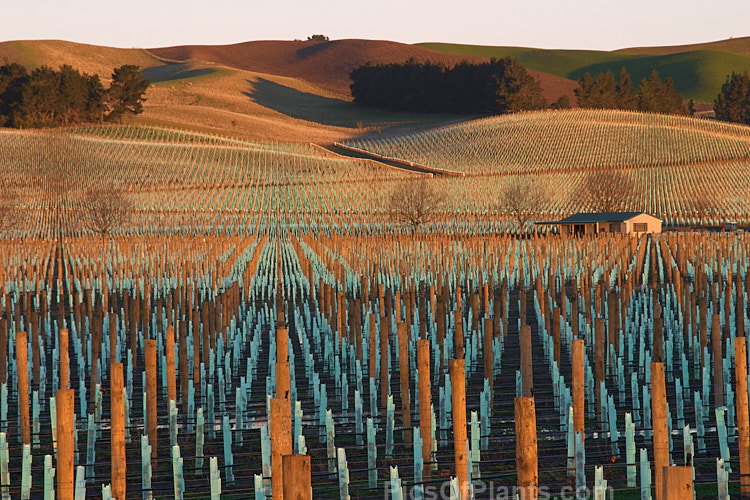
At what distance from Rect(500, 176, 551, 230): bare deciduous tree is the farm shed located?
7.66ft

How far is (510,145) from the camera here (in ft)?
256

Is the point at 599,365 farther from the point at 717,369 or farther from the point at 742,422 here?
the point at 742,422

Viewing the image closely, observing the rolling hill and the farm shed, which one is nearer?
the farm shed

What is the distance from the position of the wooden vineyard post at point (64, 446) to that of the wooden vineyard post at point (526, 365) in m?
4.38

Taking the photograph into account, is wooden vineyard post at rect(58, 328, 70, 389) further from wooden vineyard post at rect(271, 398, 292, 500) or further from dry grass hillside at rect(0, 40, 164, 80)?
dry grass hillside at rect(0, 40, 164, 80)

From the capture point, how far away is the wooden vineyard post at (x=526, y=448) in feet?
18.4

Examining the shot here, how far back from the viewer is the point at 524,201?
4859cm

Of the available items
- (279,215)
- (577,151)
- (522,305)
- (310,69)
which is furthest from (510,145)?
(310,69)

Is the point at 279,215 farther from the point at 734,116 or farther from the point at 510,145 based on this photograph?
the point at 734,116

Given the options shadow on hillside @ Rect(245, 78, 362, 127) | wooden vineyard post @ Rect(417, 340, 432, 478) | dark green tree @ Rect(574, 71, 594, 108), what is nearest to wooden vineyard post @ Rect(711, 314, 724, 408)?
wooden vineyard post @ Rect(417, 340, 432, 478)

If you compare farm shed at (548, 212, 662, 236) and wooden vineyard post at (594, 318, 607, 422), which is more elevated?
wooden vineyard post at (594, 318, 607, 422)

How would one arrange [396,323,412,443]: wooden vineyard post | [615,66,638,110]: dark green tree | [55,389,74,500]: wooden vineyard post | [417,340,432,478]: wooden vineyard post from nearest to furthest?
[55,389,74,500]: wooden vineyard post
[417,340,432,478]: wooden vineyard post
[396,323,412,443]: wooden vineyard post
[615,66,638,110]: dark green tree

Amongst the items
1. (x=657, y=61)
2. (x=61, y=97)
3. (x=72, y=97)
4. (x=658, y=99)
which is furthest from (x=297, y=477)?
(x=657, y=61)

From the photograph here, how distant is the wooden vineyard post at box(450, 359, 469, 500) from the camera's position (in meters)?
6.13
